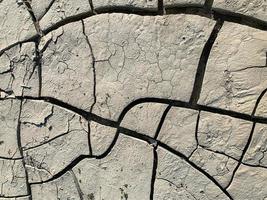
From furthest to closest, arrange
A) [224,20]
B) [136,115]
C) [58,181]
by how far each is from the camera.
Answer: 1. [58,181]
2. [136,115]
3. [224,20]

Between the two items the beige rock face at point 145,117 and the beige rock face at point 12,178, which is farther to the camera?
the beige rock face at point 12,178

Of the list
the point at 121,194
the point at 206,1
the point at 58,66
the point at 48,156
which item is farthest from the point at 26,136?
the point at 206,1

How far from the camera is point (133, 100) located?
2.76m

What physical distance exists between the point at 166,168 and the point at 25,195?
731 mm

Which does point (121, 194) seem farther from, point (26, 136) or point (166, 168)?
point (26, 136)

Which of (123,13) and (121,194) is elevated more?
(123,13)

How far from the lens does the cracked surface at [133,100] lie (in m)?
2.54

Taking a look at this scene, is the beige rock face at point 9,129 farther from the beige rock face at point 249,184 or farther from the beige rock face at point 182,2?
the beige rock face at point 249,184

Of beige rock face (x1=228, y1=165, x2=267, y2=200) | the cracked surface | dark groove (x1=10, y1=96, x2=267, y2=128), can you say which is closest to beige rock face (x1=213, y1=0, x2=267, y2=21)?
the cracked surface

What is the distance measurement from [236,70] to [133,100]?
1.51 ft

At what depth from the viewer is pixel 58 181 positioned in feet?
9.62

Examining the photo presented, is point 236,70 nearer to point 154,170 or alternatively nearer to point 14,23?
point 154,170

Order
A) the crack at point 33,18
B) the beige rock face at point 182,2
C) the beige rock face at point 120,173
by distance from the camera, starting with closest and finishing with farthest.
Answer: the beige rock face at point 182,2 → the beige rock face at point 120,173 → the crack at point 33,18

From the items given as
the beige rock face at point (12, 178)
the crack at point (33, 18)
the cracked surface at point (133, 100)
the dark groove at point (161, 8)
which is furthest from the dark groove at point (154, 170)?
the crack at point (33, 18)
